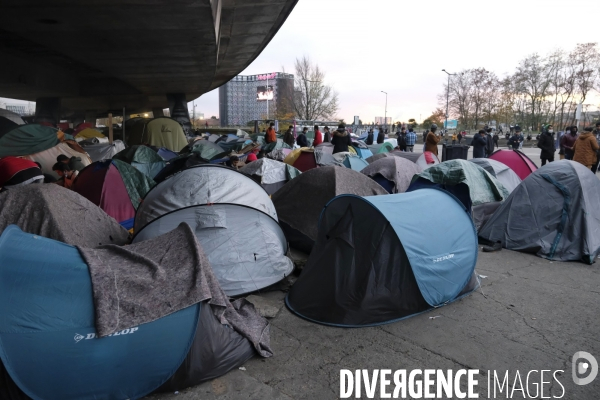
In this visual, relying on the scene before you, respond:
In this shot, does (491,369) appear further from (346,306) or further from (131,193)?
(131,193)

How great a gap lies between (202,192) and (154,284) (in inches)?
86.6

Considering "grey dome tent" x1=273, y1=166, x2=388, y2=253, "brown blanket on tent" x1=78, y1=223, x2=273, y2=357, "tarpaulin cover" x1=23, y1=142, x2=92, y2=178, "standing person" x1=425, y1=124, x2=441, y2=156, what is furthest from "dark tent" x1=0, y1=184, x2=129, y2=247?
"standing person" x1=425, y1=124, x2=441, y2=156

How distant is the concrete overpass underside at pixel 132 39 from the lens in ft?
41.6

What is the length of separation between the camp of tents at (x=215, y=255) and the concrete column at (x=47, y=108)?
92.8 ft

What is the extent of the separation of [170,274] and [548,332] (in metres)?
3.66

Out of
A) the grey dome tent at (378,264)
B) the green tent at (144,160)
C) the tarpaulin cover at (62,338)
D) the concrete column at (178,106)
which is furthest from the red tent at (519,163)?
the concrete column at (178,106)

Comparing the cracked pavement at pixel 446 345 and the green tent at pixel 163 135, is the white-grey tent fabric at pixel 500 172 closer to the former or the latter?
the cracked pavement at pixel 446 345

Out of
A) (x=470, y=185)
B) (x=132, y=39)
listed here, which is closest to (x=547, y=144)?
(x=470, y=185)

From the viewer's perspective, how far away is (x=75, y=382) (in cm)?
309

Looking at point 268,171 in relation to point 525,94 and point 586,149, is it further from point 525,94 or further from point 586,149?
point 525,94

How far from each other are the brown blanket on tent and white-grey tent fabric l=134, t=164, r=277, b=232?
4.44ft

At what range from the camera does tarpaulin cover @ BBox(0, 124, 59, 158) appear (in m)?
12.5

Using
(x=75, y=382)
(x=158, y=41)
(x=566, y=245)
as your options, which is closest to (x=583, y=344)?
(x=566, y=245)

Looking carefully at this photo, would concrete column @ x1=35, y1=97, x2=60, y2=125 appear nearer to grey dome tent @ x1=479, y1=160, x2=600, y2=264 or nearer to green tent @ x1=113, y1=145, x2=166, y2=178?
green tent @ x1=113, y1=145, x2=166, y2=178
